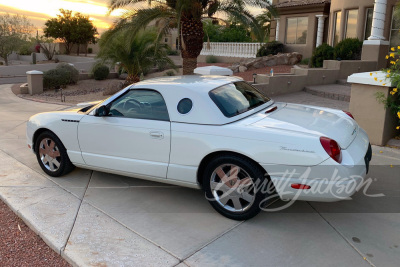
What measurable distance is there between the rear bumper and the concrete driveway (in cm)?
45

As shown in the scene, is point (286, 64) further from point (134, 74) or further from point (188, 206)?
point (188, 206)

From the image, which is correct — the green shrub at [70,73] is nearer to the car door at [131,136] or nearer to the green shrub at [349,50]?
the green shrub at [349,50]

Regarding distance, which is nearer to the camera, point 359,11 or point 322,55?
point 322,55

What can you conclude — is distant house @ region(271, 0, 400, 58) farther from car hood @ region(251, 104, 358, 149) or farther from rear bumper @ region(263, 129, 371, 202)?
rear bumper @ region(263, 129, 371, 202)

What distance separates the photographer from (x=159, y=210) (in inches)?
187

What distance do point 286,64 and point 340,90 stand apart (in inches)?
341

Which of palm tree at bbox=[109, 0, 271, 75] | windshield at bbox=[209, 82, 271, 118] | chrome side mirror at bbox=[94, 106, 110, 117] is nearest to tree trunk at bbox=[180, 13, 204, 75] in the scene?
palm tree at bbox=[109, 0, 271, 75]

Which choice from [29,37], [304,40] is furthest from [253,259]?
[29,37]

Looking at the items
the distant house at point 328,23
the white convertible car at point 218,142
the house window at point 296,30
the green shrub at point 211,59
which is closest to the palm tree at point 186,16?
the distant house at point 328,23

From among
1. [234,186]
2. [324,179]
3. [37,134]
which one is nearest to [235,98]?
[234,186]

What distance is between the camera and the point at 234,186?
4.33m

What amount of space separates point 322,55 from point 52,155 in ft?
51.5

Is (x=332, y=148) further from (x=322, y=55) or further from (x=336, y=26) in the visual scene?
(x=336, y=26)

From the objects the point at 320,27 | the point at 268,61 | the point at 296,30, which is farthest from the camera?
the point at 296,30
